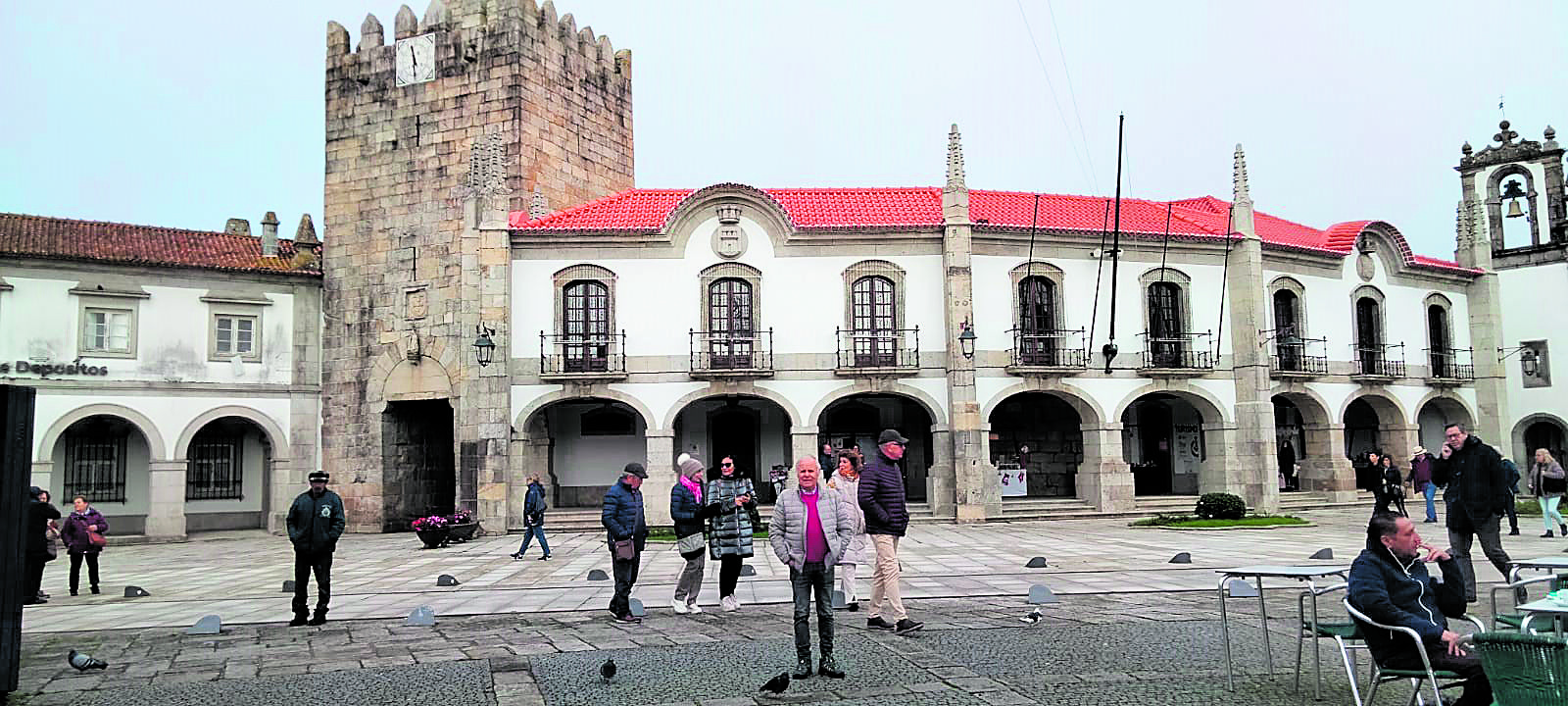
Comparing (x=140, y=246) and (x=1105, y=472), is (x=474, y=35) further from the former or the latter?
(x=1105, y=472)

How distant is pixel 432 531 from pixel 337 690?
13964mm

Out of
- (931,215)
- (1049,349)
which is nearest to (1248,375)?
(1049,349)

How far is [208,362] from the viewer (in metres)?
28.2

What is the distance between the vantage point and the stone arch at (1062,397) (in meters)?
26.4

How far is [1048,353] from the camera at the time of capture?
26984mm

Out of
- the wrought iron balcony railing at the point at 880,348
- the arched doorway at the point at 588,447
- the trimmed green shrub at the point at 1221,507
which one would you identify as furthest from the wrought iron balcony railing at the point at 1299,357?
the arched doorway at the point at 588,447

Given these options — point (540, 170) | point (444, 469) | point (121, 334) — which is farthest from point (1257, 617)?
point (121, 334)

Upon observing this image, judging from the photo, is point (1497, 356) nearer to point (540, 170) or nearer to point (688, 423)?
point (688, 423)

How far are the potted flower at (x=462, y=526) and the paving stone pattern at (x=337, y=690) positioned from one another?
46.0 feet

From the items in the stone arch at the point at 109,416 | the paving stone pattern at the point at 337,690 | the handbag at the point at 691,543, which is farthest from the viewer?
the stone arch at the point at 109,416

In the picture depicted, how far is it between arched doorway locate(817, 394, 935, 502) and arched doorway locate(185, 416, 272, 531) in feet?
46.7

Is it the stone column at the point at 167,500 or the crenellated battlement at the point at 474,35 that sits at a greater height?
the crenellated battlement at the point at 474,35

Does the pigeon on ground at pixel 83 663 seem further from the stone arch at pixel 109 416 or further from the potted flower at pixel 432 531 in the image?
the stone arch at pixel 109 416

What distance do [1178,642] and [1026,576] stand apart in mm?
5117
